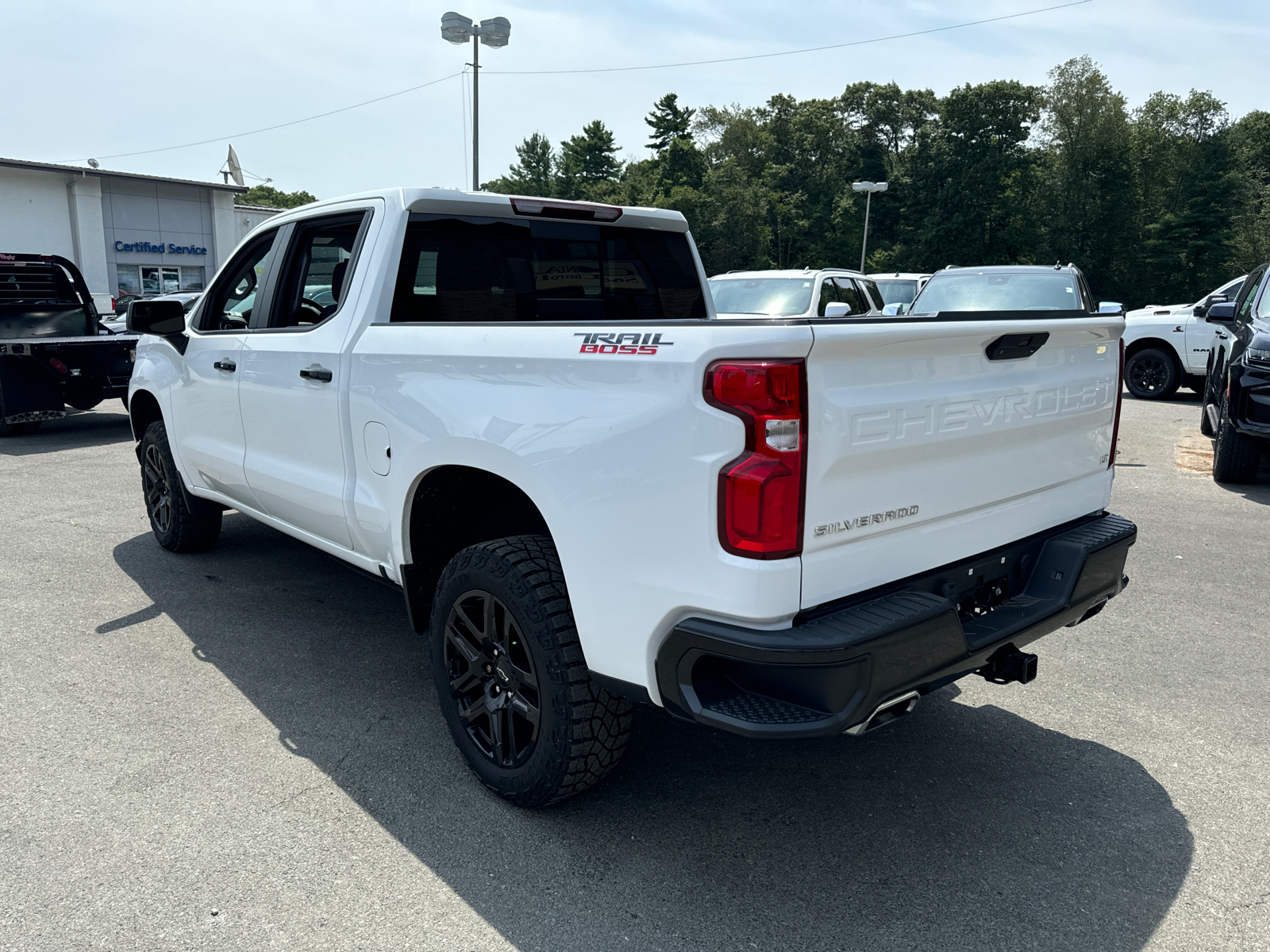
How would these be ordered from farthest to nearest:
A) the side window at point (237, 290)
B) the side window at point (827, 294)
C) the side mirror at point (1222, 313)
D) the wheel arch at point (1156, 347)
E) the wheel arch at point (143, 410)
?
the wheel arch at point (1156, 347)
the side window at point (827, 294)
the side mirror at point (1222, 313)
the wheel arch at point (143, 410)
the side window at point (237, 290)

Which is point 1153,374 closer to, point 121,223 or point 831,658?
point 831,658

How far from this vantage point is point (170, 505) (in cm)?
561

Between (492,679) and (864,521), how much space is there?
4.41 ft

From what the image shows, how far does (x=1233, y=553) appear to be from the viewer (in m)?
6.00

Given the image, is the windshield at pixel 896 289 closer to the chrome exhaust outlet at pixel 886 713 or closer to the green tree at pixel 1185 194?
the chrome exhaust outlet at pixel 886 713

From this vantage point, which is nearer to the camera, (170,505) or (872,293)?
(170,505)

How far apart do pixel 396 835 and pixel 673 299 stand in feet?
8.94

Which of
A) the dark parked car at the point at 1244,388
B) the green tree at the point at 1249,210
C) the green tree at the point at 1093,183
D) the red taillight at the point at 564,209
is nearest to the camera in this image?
the red taillight at the point at 564,209

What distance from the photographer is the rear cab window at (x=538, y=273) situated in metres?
3.75

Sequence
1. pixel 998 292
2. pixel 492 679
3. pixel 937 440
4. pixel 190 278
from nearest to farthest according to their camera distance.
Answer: pixel 937 440 → pixel 492 679 → pixel 998 292 → pixel 190 278

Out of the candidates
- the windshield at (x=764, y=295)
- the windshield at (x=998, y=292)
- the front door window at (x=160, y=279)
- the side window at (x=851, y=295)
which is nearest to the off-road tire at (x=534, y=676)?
the windshield at (x=764, y=295)

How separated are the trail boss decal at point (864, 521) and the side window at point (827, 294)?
9.02 m

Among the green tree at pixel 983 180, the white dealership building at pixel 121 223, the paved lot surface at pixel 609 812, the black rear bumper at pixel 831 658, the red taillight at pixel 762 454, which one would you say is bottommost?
the paved lot surface at pixel 609 812

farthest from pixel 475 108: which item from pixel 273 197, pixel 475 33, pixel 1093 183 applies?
pixel 273 197
